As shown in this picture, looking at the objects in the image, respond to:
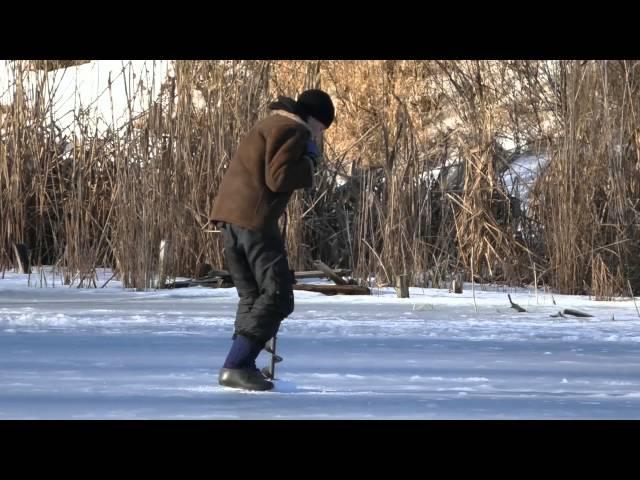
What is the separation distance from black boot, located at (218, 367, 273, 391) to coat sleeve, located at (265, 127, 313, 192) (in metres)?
0.72

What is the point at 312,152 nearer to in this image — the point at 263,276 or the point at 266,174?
the point at 266,174

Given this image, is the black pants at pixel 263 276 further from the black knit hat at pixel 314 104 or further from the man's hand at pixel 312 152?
the black knit hat at pixel 314 104

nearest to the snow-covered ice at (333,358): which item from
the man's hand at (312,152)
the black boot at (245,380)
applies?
the black boot at (245,380)

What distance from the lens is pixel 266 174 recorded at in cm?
493

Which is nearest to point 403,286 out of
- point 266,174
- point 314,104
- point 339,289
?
point 339,289

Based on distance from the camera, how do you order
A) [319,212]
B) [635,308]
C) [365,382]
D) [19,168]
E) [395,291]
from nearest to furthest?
[365,382]
[635,308]
[395,291]
[19,168]
[319,212]

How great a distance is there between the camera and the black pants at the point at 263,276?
495 centimetres

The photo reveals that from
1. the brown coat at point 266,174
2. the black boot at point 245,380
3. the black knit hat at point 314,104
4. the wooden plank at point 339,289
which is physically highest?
the black knit hat at point 314,104

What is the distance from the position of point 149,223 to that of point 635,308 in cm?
370

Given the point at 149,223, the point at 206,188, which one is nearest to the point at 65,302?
the point at 149,223

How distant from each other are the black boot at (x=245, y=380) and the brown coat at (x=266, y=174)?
0.57 meters

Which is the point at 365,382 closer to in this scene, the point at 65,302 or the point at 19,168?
the point at 65,302

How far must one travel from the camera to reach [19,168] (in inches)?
440

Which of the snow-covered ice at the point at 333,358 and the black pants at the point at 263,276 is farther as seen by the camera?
the black pants at the point at 263,276
